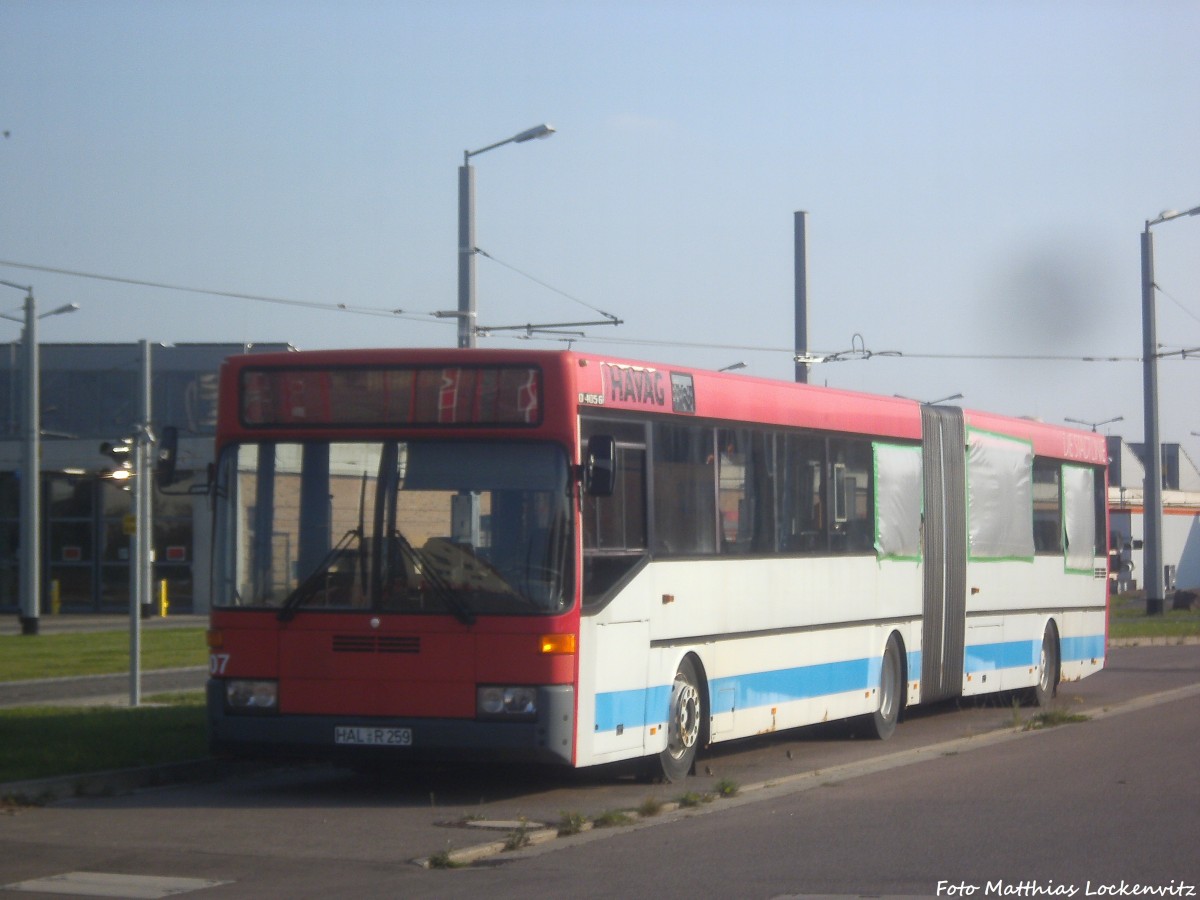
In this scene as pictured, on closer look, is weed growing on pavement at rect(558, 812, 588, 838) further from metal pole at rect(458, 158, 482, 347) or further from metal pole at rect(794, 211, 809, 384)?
metal pole at rect(794, 211, 809, 384)

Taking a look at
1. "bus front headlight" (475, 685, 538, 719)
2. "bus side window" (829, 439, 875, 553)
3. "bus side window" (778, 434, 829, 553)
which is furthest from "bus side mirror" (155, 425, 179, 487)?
"bus side window" (829, 439, 875, 553)

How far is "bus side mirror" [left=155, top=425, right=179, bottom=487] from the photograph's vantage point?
40.4 feet

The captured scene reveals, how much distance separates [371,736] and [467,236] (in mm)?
14399

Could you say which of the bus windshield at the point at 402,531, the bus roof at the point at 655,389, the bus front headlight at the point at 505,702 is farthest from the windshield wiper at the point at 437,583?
the bus roof at the point at 655,389

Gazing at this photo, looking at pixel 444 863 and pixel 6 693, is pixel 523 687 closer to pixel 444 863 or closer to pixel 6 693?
pixel 444 863

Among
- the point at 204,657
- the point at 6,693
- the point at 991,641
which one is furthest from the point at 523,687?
the point at 204,657

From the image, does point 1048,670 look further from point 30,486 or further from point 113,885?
point 30,486

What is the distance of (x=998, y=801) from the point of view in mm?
11562

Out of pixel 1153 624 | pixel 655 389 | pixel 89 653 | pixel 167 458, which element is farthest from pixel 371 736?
pixel 1153 624

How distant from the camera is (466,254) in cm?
2498

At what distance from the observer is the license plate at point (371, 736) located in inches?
456

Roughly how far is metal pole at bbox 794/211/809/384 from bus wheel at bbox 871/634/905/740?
14.9 m

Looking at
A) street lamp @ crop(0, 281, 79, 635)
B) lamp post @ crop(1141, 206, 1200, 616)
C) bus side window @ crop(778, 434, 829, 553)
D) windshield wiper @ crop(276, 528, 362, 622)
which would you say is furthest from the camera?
lamp post @ crop(1141, 206, 1200, 616)

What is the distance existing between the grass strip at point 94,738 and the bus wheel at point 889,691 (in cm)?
636
